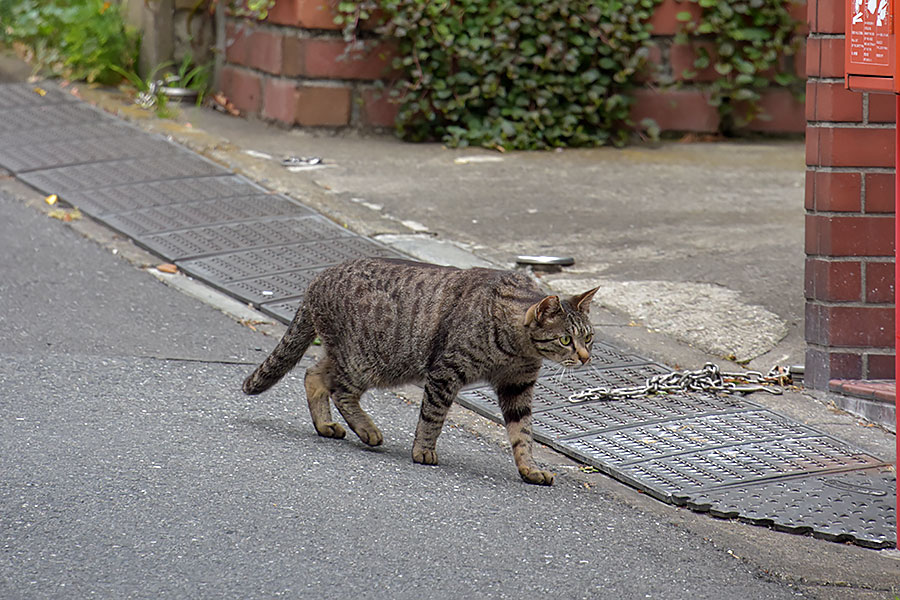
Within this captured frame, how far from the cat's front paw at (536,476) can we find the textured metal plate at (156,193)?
160 inches

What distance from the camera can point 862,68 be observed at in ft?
12.5

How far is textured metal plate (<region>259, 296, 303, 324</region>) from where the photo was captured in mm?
6211

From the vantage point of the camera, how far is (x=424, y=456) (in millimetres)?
4609

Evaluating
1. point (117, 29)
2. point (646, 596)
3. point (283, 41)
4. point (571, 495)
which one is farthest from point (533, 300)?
point (117, 29)

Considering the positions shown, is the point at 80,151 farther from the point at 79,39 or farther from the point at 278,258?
the point at 278,258

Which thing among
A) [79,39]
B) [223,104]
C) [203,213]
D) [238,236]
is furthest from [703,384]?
[79,39]

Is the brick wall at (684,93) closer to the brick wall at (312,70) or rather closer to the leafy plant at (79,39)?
the brick wall at (312,70)

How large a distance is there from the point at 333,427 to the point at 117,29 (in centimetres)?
665

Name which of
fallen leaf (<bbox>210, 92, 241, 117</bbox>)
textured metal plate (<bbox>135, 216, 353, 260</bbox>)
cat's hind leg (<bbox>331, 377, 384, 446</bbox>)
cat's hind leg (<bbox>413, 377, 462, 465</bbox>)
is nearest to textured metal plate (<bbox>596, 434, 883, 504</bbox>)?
cat's hind leg (<bbox>413, 377, 462, 465</bbox>)

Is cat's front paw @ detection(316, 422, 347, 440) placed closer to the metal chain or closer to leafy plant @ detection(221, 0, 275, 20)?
the metal chain

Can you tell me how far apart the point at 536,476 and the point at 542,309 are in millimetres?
597

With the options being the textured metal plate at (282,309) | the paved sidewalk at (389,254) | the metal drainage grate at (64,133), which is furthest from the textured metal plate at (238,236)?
the metal drainage grate at (64,133)

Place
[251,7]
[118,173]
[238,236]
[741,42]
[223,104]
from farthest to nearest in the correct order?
[223,104], [741,42], [251,7], [118,173], [238,236]

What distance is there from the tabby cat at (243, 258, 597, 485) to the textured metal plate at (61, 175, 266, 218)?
10.3ft
